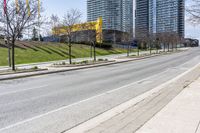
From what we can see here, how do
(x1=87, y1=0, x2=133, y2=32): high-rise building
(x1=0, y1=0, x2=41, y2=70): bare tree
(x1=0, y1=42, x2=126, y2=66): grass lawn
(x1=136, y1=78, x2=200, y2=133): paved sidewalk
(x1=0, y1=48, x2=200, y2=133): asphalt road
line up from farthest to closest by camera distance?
(x1=87, y1=0, x2=133, y2=32): high-rise building
(x1=0, y1=42, x2=126, y2=66): grass lawn
(x1=0, y1=0, x2=41, y2=70): bare tree
(x1=0, y1=48, x2=200, y2=133): asphalt road
(x1=136, y1=78, x2=200, y2=133): paved sidewalk

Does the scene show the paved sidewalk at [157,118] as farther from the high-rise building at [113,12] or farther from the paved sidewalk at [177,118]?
the high-rise building at [113,12]

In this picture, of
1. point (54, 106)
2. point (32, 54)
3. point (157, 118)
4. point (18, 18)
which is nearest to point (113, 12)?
point (32, 54)

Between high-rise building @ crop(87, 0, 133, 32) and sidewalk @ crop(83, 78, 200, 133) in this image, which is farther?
high-rise building @ crop(87, 0, 133, 32)

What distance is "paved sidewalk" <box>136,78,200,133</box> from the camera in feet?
21.1

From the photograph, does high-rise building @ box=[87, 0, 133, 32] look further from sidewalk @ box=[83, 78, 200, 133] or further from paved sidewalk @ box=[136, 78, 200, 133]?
paved sidewalk @ box=[136, 78, 200, 133]

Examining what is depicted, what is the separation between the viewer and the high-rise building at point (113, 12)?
276ft

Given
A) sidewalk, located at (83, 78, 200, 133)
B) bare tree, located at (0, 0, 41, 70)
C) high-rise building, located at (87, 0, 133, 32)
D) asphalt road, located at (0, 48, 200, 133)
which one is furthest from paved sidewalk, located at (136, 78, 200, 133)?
high-rise building, located at (87, 0, 133, 32)

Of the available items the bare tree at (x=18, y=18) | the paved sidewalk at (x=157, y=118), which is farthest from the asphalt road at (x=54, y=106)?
the bare tree at (x=18, y=18)

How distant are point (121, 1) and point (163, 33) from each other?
14.6 metres

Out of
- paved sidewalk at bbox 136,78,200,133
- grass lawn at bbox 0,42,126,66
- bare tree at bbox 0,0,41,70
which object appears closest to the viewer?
paved sidewalk at bbox 136,78,200,133

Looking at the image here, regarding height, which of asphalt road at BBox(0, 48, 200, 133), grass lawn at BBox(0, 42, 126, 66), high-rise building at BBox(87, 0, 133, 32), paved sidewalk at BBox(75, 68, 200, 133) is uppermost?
high-rise building at BBox(87, 0, 133, 32)

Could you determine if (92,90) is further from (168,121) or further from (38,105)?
(168,121)

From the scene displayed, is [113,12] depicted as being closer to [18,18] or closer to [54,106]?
[18,18]

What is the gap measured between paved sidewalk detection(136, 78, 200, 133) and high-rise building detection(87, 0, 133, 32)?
71732 millimetres
